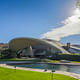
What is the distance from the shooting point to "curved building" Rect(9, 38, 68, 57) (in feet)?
180

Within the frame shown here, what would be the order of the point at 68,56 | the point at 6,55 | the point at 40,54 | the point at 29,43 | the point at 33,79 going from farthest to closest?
the point at 29,43 → the point at 40,54 → the point at 6,55 → the point at 68,56 → the point at 33,79

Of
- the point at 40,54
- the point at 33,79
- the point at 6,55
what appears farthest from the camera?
the point at 40,54

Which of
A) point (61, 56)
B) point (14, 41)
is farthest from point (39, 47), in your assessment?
point (61, 56)

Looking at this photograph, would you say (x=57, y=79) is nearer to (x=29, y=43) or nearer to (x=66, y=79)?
(x=66, y=79)

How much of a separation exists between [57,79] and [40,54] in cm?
4412

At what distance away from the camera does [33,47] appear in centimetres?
6038

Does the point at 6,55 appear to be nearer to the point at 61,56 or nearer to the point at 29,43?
the point at 29,43

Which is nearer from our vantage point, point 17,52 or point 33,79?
point 33,79

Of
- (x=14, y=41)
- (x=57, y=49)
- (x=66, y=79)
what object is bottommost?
(x=66, y=79)

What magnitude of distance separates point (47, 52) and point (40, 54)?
3.92 m

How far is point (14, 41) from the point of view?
205ft

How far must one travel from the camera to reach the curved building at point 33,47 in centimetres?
5474

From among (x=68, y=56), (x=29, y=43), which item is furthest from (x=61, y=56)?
(x=29, y=43)

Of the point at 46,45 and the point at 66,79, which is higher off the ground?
the point at 46,45
